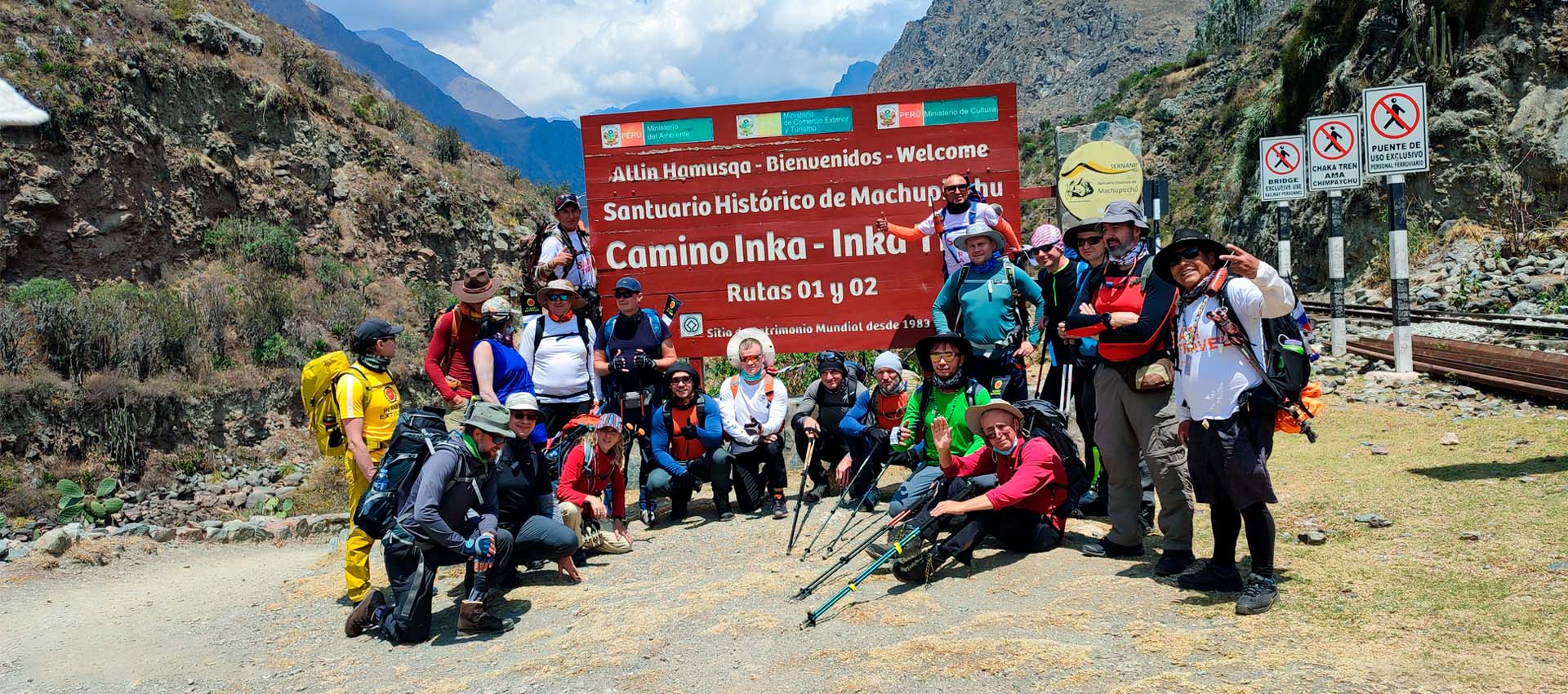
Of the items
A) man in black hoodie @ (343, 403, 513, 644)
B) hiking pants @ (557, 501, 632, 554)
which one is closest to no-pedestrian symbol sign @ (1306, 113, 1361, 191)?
hiking pants @ (557, 501, 632, 554)

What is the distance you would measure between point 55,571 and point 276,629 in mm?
3541

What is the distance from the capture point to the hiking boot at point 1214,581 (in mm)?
4617

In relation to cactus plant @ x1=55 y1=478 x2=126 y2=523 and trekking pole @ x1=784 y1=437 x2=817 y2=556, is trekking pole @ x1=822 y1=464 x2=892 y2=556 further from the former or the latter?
cactus plant @ x1=55 y1=478 x2=126 y2=523

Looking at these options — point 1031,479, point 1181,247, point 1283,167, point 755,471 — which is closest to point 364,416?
point 755,471

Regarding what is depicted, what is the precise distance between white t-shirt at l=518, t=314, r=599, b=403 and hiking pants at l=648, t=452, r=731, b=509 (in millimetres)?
875

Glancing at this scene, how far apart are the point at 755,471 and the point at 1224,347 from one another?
4.21m

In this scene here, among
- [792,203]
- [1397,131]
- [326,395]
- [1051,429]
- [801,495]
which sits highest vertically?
[1397,131]

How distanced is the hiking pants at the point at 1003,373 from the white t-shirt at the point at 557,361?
2815 mm

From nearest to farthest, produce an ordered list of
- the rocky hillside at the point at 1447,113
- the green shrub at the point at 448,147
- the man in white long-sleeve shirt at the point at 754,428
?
1. the man in white long-sleeve shirt at the point at 754,428
2. the rocky hillside at the point at 1447,113
3. the green shrub at the point at 448,147

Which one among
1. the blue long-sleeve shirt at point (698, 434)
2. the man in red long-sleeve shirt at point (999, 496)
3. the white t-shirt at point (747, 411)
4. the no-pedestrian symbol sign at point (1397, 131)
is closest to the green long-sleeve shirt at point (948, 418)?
the man in red long-sleeve shirt at point (999, 496)

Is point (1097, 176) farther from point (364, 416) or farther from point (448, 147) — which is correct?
point (448, 147)

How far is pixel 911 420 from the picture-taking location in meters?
6.45

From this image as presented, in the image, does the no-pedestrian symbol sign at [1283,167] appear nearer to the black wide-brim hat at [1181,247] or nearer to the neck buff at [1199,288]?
the black wide-brim hat at [1181,247]

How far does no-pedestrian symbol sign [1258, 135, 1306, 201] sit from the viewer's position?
15.5 meters
